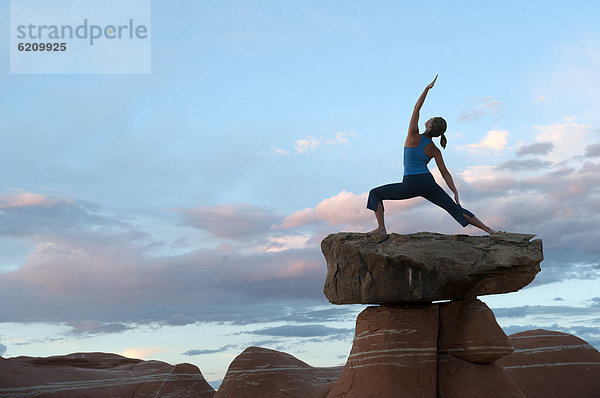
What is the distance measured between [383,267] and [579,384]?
8.34 m

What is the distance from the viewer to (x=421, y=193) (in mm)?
12797

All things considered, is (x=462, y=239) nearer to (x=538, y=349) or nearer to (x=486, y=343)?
(x=486, y=343)

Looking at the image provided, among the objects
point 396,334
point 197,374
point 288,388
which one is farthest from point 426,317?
point 197,374

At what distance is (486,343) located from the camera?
40.8 feet

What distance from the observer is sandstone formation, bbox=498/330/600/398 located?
661 inches

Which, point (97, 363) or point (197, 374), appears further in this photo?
point (97, 363)

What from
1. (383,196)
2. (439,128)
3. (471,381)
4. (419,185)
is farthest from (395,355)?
(439,128)

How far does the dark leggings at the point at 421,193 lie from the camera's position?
12.8 m

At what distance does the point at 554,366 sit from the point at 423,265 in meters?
7.70

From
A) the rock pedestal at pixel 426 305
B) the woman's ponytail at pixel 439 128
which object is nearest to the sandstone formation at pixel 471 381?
the rock pedestal at pixel 426 305

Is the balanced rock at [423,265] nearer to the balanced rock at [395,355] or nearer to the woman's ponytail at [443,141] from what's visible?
the balanced rock at [395,355]

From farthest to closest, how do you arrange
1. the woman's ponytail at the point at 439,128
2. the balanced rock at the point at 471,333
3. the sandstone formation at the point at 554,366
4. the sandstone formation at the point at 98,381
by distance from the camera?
the sandstone formation at the point at 98,381, the sandstone formation at the point at 554,366, the woman's ponytail at the point at 439,128, the balanced rock at the point at 471,333

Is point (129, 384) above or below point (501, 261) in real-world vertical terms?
below

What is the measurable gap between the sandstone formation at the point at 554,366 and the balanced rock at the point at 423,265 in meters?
5.52
